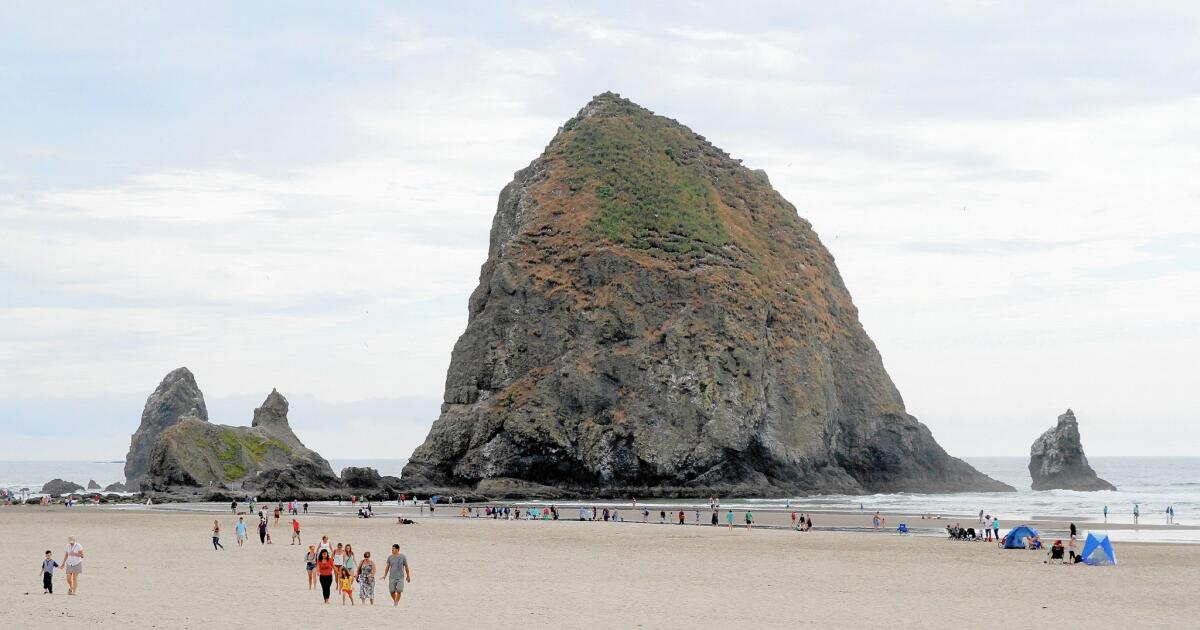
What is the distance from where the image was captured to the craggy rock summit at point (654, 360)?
92.9 metres

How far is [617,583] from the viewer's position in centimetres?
3212


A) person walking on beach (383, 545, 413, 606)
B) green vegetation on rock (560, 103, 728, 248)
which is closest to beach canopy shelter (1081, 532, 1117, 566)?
person walking on beach (383, 545, 413, 606)

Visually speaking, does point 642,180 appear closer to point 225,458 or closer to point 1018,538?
point 225,458

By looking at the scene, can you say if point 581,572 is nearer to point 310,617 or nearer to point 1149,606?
point 310,617

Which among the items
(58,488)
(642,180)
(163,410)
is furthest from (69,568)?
(163,410)

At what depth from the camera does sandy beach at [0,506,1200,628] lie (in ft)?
79.8

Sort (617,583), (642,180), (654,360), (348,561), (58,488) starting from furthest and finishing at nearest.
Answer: (58,488)
(642,180)
(654,360)
(617,583)
(348,561)

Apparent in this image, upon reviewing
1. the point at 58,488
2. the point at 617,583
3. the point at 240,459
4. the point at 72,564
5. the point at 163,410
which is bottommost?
the point at 58,488

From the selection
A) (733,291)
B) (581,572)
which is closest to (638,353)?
(733,291)

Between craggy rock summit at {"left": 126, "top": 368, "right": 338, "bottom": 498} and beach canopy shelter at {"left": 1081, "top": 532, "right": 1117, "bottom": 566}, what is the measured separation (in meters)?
61.6

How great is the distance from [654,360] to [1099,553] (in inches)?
2324

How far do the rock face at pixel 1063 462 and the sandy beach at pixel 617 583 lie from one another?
74.0 m

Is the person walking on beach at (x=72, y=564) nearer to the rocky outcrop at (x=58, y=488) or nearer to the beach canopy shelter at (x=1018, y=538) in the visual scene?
the beach canopy shelter at (x=1018, y=538)

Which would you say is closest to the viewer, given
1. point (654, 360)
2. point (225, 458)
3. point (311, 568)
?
point (311, 568)
